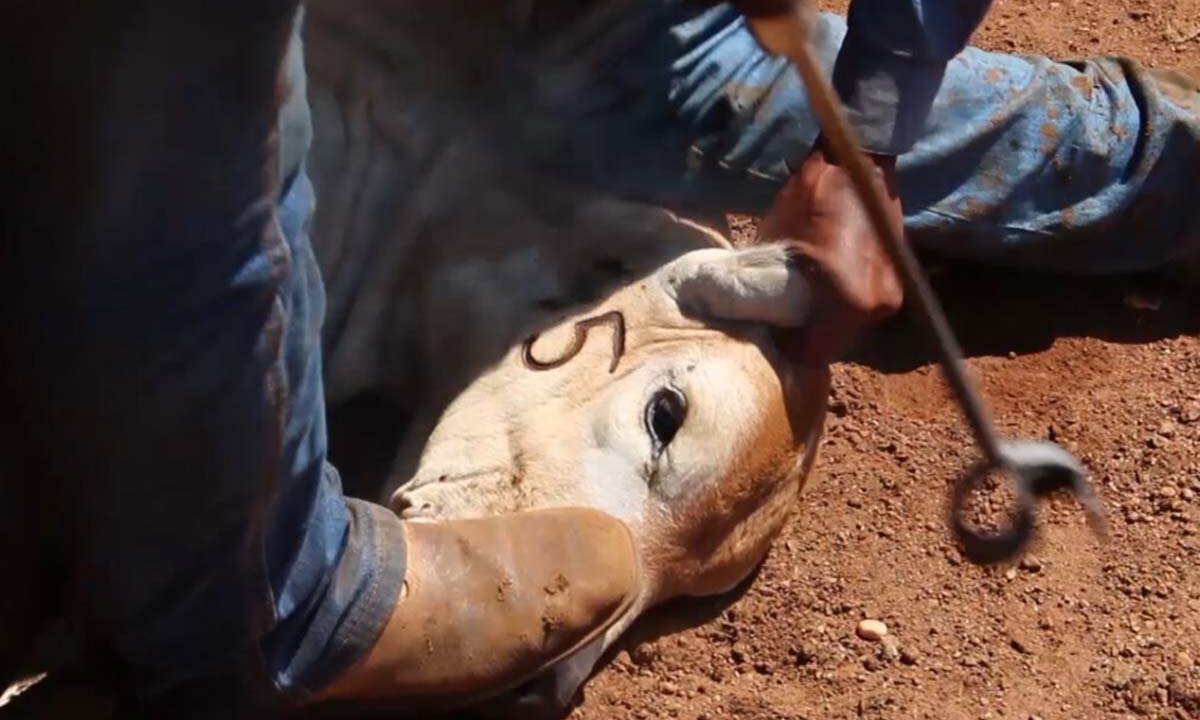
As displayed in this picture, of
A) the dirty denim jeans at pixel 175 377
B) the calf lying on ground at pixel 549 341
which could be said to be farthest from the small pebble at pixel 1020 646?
the dirty denim jeans at pixel 175 377

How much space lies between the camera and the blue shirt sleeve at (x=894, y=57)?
5.77 feet

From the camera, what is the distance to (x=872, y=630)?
1.86 metres

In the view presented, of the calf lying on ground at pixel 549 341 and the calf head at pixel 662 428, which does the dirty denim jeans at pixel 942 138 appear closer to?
the calf lying on ground at pixel 549 341

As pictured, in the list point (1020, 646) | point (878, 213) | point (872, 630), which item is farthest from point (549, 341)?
point (878, 213)

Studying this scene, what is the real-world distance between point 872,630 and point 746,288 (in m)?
0.36

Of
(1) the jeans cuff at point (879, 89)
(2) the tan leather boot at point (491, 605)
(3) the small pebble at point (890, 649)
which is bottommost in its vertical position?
(3) the small pebble at point (890, 649)

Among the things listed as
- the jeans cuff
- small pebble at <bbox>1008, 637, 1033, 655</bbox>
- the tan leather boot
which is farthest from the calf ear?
small pebble at <bbox>1008, 637, 1033, 655</bbox>

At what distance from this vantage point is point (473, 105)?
2008mm

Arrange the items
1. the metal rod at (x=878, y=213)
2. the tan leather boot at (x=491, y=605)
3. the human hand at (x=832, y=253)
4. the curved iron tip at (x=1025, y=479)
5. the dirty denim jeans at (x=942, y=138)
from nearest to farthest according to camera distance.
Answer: the metal rod at (x=878, y=213)
the curved iron tip at (x=1025, y=479)
the tan leather boot at (x=491, y=605)
the human hand at (x=832, y=253)
the dirty denim jeans at (x=942, y=138)

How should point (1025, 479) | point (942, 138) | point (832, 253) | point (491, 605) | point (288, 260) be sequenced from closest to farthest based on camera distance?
1. point (288, 260)
2. point (1025, 479)
3. point (491, 605)
4. point (832, 253)
5. point (942, 138)

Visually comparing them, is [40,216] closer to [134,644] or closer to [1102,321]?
[134,644]

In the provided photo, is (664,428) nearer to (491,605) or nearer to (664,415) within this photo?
(664,415)

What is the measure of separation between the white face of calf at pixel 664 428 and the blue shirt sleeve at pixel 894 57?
16cm

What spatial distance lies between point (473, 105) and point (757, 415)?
49cm
